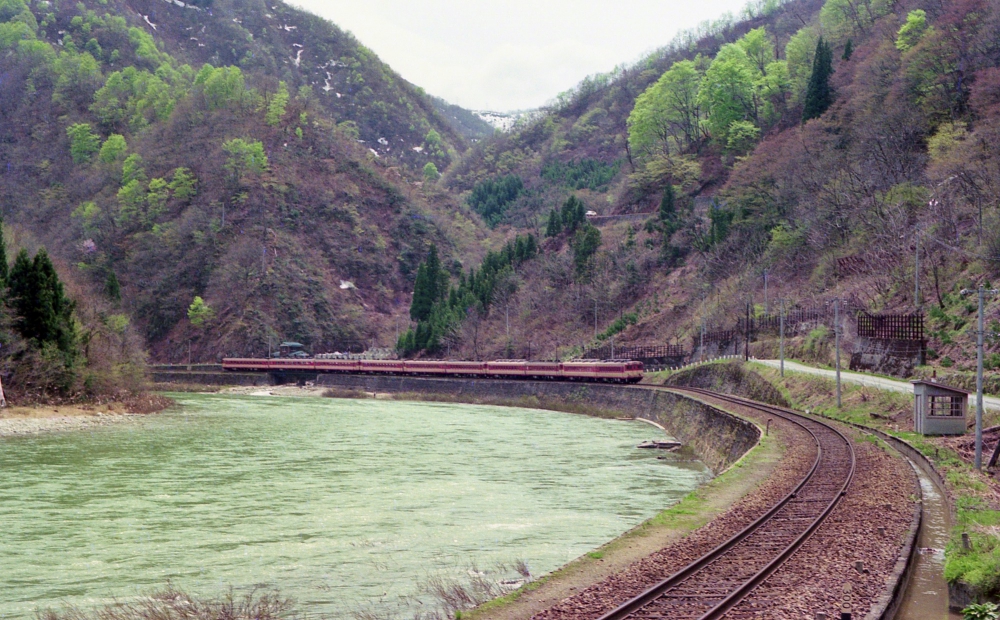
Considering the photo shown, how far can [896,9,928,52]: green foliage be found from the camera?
83.2 metres

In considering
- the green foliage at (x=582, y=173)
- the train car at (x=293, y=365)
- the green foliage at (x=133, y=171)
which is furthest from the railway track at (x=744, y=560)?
the green foliage at (x=582, y=173)

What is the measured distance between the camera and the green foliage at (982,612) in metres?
12.4

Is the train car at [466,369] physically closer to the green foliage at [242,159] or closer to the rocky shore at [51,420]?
the rocky shore at [51,420]

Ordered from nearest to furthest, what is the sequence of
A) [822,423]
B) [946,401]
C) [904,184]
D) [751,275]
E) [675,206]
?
1. [946,401]
2. [822,423]
3. [904,184]
4. [751,275]
5. [675,206]

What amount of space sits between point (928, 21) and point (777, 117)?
22280 millimetres

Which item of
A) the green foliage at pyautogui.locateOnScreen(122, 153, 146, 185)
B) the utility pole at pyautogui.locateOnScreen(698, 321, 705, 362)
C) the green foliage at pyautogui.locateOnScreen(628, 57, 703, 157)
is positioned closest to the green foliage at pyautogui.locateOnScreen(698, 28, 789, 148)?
the green foliage at pyautogui.locateOnScreen(628, 57, 703, 157)

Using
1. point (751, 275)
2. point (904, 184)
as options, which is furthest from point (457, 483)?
point (751, 275)

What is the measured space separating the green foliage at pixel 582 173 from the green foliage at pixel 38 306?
112525 millimetres

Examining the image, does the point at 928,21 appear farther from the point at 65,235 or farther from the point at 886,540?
the point at 65,235

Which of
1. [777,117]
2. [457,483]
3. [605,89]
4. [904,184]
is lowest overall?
[457,483]

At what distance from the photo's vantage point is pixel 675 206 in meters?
106

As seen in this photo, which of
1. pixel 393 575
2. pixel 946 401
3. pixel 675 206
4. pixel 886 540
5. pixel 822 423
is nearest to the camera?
pixel 886 540

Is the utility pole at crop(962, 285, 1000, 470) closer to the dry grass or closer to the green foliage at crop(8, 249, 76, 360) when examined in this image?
the dry grass

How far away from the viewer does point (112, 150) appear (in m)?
154
